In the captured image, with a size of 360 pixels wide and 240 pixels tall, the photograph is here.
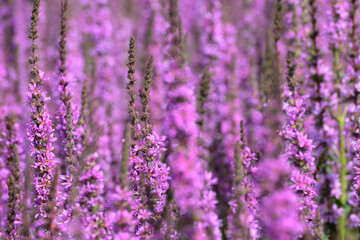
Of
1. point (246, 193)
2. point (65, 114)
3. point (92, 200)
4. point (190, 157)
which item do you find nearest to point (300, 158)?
point (246, 193)

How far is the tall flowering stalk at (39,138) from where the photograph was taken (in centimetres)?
271

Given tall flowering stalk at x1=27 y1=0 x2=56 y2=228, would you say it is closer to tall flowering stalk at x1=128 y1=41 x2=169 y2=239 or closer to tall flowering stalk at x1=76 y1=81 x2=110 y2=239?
tall flowering stalk at x1=76 y1=81 x2=110 y2=239

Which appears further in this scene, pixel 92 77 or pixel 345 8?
pixel 92 77

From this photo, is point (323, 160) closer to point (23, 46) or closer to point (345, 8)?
point (345, 8)

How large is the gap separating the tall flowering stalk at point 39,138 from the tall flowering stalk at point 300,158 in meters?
1.47

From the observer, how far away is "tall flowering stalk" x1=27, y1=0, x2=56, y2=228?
2.71 meters

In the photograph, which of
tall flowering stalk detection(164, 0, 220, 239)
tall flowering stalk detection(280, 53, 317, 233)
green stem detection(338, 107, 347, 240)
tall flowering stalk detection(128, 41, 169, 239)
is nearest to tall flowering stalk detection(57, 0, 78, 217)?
tall flowering stalk detection(128, 41, 169, 239)

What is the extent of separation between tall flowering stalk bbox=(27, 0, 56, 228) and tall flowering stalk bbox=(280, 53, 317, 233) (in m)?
1.47

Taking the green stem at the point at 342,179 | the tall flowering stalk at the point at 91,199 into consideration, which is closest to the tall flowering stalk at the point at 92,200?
the tall flowering stalk at the point at 91,199

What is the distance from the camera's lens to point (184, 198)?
204 centimetres

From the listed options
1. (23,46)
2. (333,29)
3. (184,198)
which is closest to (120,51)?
(23,46)

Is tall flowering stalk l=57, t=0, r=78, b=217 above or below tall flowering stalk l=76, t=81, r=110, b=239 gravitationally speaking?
above

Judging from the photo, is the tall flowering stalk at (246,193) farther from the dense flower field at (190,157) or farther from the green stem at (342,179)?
the green stem at (342,179)

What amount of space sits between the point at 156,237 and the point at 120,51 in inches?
231
